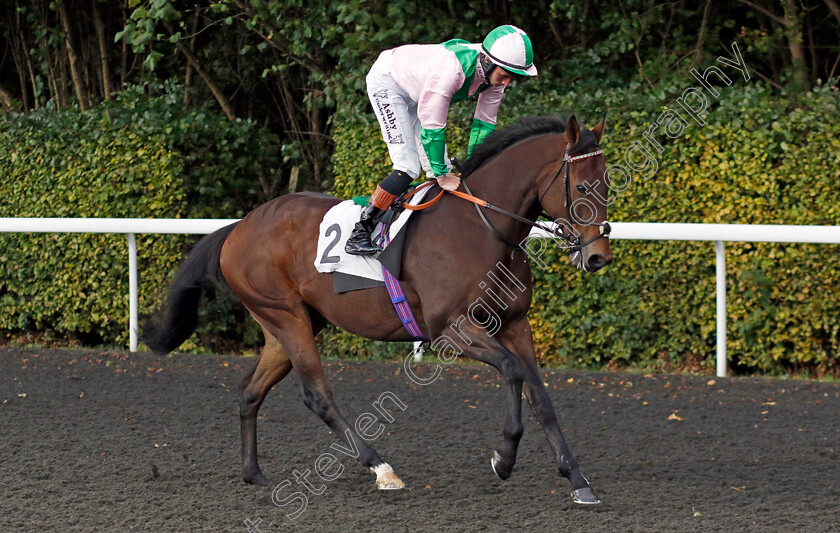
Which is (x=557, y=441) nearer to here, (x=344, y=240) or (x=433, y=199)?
(x=433, y=199)

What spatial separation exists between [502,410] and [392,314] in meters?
1.67

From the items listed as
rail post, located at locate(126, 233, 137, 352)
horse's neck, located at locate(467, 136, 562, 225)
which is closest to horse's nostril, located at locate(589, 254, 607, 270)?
horse's neck, located at locate(467, 136, 562, 225)

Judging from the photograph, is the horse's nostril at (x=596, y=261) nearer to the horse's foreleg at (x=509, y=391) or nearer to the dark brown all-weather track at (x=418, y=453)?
the horse's foreleg at (x=509, y=391)

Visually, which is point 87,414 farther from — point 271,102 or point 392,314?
point 271,102

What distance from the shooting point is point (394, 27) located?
27.8ft

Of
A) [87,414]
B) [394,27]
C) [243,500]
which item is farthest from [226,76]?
[243,500]

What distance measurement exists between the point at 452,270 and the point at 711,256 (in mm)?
3094

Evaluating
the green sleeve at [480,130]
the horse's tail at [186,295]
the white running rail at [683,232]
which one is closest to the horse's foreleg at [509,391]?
the green sleeve at [480,130]

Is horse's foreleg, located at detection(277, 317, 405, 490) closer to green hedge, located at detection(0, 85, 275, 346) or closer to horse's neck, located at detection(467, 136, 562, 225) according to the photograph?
horse's neck, located at detection(467, 136, 562, 225)

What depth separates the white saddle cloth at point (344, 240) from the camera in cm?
450

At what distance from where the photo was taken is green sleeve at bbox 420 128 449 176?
13.9 feet

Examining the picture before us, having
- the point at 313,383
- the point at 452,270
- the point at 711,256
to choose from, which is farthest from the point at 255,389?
the point at 711,256

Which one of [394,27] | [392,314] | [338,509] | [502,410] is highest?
[394,27]

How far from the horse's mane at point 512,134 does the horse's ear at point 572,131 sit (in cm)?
24
